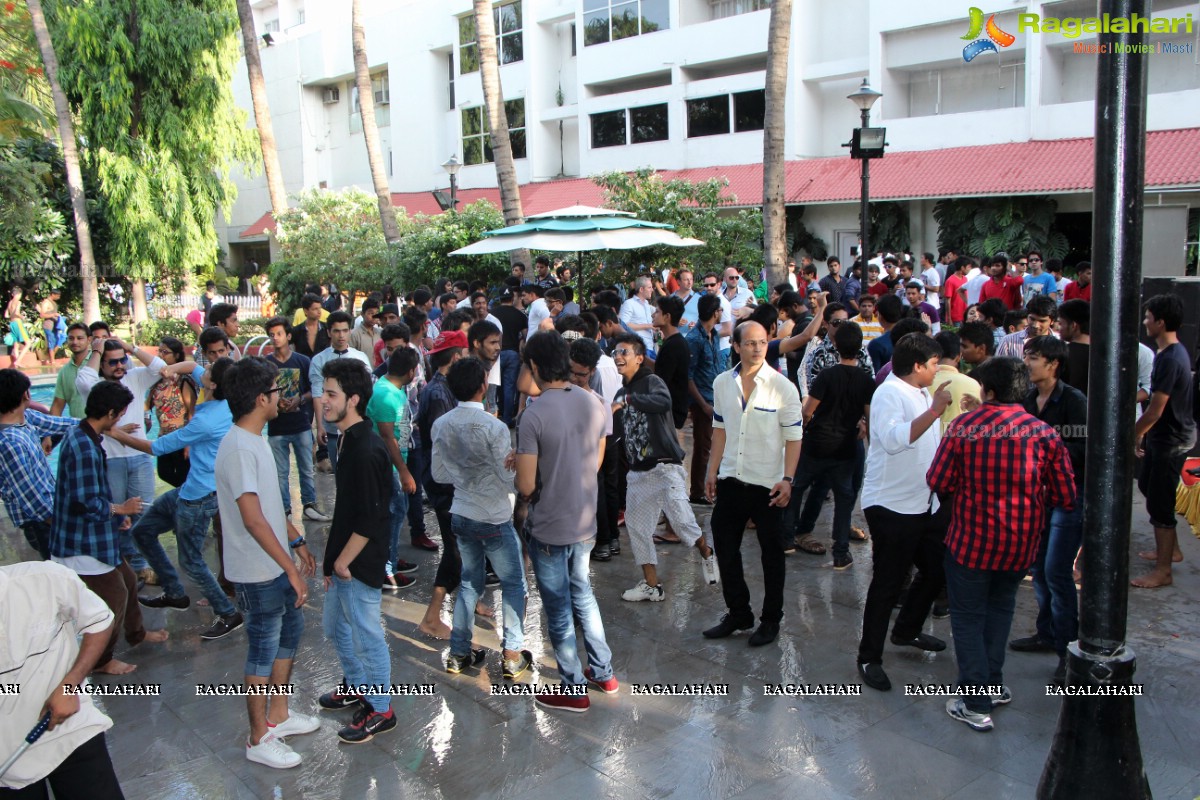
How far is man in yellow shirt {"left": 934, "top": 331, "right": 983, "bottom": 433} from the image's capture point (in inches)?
211

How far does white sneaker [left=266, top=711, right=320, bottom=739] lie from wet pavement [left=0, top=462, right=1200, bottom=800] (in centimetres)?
6

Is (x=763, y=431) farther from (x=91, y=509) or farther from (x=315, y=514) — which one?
(x=315, y=514)

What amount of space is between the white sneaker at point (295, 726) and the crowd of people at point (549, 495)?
16mm

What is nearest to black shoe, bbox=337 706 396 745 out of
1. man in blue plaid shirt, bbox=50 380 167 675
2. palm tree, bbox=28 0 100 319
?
man in blue plaid shirt, bbox=50 380 167 675

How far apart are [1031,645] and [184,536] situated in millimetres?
4954

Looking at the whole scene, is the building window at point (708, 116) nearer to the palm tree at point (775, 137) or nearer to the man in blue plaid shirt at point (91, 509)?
the palm tree at point (775, 137)

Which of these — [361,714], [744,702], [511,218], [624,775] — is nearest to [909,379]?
[744,702]

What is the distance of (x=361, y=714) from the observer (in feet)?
15.3

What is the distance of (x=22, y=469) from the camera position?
Result: 16.6 ft

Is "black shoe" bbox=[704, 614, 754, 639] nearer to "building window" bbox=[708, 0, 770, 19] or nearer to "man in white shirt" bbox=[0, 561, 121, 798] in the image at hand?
"man in white shirt" bbox=[0, 561, 121, 798]

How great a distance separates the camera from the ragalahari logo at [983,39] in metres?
22.6

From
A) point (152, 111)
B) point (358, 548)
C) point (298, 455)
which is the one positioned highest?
point (152, 111)

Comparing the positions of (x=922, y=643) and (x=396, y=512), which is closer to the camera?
(x=922, y=643)

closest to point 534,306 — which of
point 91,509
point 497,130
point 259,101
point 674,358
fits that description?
point 674,358
